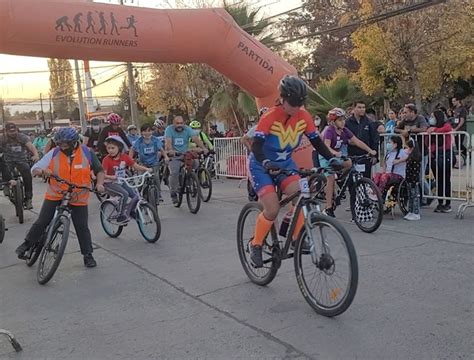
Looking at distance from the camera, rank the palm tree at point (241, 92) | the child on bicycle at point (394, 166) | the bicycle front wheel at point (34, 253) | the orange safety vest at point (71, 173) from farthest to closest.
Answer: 1. the palm tree at point (241, 92)
2. the child on bicycle at point (394, 166)
3. the bicycle front wheel at point (34, 253)
4. the orange safety vest at point (71, 173)

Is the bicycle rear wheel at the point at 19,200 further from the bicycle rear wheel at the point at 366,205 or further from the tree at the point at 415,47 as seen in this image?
the tree at the point at 415,47

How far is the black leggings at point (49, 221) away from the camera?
6152mm

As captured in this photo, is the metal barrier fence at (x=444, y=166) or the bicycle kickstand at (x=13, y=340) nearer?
the bicycle kickstand at (x=13, y=340)

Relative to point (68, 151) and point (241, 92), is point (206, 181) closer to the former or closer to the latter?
point (68, 151)

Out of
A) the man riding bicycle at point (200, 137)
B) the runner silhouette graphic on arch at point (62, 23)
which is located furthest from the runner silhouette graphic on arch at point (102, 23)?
the man riding bicycle at point (200, 137)

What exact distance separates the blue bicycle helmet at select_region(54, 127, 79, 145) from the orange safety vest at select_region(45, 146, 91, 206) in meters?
0.19

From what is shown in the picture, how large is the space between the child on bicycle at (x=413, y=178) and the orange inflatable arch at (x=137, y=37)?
12.3 ft

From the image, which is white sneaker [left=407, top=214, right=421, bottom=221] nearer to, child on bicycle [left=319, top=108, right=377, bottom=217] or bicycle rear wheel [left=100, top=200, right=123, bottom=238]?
child on bicycle [left=319, top=108, right=377, bottom=217]

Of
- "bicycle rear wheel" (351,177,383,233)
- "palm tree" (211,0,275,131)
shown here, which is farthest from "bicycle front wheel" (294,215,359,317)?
"palm tree" (211,0,275,131)

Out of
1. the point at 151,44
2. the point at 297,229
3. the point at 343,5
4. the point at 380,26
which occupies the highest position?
the point at 343,5

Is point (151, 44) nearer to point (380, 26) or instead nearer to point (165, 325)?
point (165, 325)

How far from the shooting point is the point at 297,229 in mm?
4648

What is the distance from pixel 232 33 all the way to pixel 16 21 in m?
4.08

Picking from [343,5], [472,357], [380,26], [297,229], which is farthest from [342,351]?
[343,5]
